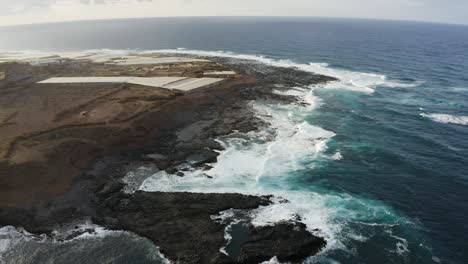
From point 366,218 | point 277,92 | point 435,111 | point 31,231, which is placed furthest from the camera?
point 277,92

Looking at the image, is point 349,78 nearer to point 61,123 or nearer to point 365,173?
point 365,173

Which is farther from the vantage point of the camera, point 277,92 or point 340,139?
point 277,92

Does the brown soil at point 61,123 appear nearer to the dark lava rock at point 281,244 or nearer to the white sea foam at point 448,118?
the dark lava rock at point 281,244

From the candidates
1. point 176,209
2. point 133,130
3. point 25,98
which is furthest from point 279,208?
point 25,98

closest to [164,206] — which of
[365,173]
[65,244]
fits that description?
[65,244]

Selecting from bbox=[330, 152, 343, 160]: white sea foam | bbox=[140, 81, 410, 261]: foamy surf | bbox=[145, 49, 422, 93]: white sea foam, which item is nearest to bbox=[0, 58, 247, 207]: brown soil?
bbox=[140, 81, 410, 261]: foamy surf

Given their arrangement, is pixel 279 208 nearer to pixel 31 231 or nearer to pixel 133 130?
pixel 31 231
